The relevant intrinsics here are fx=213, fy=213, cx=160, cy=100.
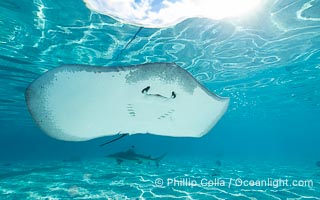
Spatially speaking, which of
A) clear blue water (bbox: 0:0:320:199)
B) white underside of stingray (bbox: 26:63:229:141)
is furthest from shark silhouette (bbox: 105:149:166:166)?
white underside of stingray (bbox: 26:63:229:141)

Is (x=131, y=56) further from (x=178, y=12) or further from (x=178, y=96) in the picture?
(x=178, y=96)

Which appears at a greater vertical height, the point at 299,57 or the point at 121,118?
the point at 299,57

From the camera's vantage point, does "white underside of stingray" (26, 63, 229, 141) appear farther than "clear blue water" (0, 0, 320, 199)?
No

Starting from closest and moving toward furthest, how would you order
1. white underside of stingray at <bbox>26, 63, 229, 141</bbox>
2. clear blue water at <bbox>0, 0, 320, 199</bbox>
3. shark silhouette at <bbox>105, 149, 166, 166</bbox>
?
white underside of stingray at <bbox>26, 63, 229, 141</bbox> < clear blue water at <bbox>0, 0, 320, 199</bbox> < shark silhouette at <bbox>105, 149, 166, 166</bbox>

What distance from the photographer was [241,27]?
32.9ft

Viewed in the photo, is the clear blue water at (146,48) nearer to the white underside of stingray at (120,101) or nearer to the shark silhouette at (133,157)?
the shark silhouette at (133,157)

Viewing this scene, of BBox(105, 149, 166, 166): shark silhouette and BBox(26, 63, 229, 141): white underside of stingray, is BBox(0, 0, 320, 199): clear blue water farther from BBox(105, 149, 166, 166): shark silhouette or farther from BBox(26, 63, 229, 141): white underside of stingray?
BBox(26, 63, 229, 141): white underside of stingray

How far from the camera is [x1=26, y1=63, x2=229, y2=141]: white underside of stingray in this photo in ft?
9.82

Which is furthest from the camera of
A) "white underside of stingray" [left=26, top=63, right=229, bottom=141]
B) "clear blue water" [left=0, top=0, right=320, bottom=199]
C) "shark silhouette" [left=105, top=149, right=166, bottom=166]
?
"shark silhouette" [left=105, top=149, right=166, bottom=166]

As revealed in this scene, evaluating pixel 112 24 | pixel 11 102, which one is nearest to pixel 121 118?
pixel 112 24

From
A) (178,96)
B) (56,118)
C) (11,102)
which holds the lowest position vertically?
(56,118)

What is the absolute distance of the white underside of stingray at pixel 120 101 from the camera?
2.99 metres

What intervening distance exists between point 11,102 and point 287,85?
29522mm

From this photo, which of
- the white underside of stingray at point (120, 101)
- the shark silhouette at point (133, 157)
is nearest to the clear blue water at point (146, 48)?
the shark silhouette at point (133, 157)
